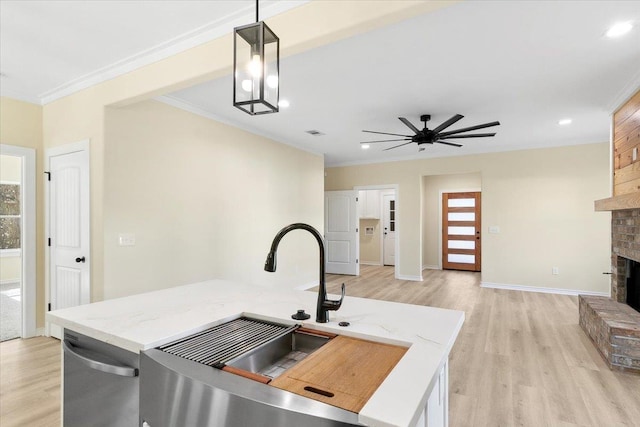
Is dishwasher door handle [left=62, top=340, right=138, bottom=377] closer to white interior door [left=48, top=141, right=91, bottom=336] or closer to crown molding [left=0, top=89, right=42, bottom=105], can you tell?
white interior door [left=48, top=141, right=91, bottom=336]

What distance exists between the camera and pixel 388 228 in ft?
29.9

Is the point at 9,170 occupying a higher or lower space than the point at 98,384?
higher

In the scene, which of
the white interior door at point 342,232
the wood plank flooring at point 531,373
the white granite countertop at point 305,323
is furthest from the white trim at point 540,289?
the white granite countertop at point 305,323

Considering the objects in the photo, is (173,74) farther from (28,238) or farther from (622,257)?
(622,257)

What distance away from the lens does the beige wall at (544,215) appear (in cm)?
553

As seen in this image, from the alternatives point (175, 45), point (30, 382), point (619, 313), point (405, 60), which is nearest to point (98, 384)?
point (30, 382)

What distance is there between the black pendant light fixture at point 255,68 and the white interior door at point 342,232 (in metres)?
6.26

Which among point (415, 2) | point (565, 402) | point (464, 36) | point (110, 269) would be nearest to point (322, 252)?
point (415, 2)

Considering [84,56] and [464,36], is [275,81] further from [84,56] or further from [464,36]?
→ [84,56]

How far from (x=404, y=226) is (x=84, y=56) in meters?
5.98

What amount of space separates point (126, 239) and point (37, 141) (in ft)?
5.60

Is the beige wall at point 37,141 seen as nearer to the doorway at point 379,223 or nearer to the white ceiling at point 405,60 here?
the white ceiling at point 405,60

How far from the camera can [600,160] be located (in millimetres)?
5508

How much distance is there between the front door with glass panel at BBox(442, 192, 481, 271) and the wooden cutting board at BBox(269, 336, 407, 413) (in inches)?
306
